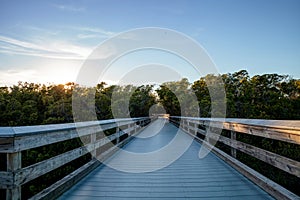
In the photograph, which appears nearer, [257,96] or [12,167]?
[12,167]

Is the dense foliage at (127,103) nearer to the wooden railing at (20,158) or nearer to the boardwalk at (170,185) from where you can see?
the boardwalk at (170,185)

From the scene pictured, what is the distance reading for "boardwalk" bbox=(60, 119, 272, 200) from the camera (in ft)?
9.29

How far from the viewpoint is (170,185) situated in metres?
3.27

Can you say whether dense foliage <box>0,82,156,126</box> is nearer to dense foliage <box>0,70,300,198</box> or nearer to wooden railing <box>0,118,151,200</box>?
dense foliage <box>0,70,300,198</box>

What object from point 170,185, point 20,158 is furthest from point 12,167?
point 170,185

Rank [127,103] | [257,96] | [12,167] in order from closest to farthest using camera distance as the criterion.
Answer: [12,167]
[257,96]
[127,103]

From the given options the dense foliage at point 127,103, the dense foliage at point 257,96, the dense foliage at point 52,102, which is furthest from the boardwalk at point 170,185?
the dense foliage at point 52,102

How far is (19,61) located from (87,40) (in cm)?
955

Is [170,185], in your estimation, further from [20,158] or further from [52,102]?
[52,102]

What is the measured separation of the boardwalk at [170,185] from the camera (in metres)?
2.83

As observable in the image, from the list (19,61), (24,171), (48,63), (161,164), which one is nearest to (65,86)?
(19,61)

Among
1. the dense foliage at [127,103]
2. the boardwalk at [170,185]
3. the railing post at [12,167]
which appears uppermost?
the dense foliage at [127,103]

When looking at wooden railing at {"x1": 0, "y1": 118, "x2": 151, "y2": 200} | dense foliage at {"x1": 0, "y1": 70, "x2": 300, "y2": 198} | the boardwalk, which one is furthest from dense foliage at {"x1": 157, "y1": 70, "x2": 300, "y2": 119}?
wooden railing at {"x1": 0, "y1": 118, "x2": 151, "y2": 200}

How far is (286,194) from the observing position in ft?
7.82
